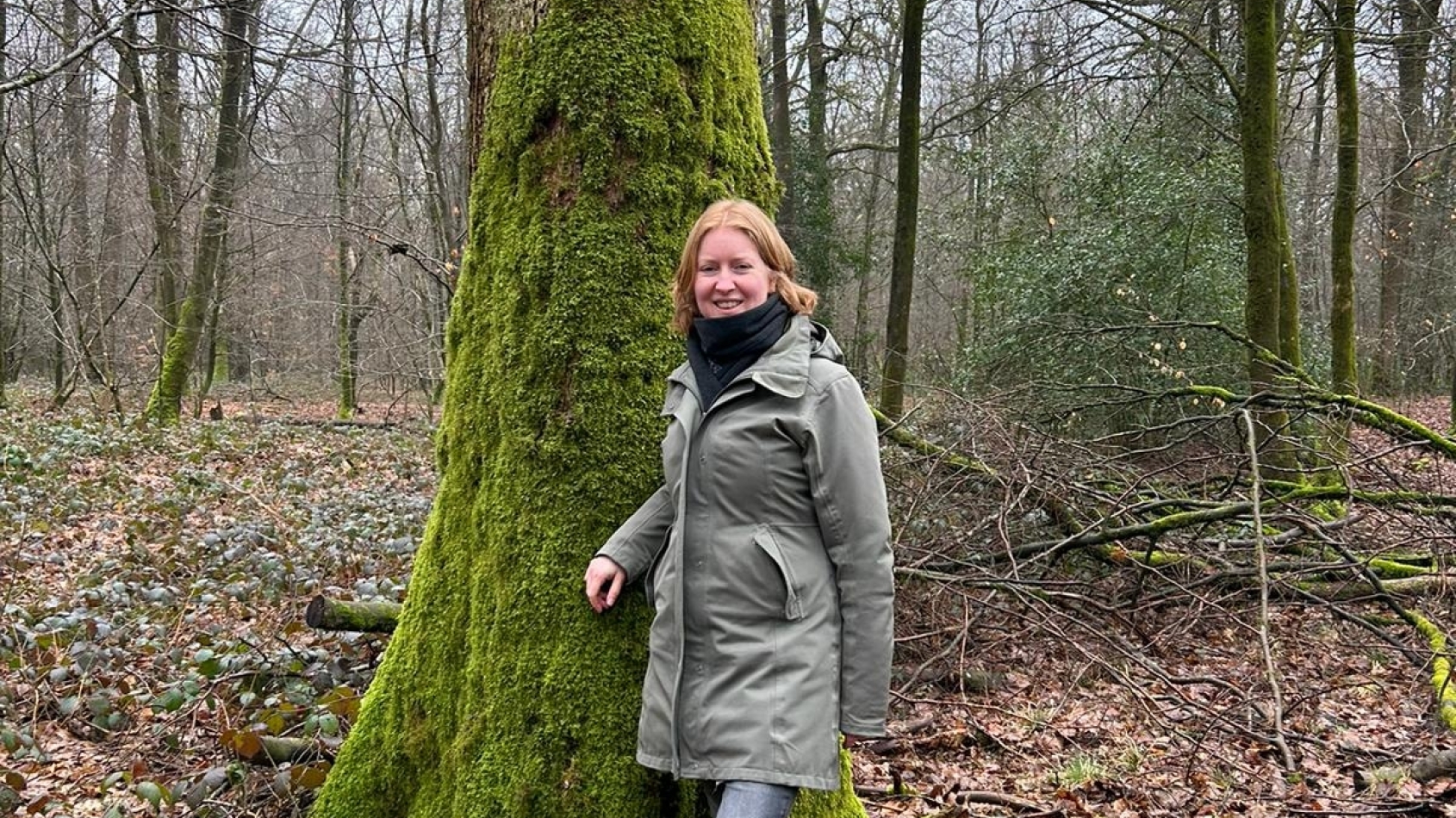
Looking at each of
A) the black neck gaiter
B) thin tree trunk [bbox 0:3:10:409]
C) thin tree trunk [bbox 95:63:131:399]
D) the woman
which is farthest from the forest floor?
thin tree trunk [bbox 95:63:131:399]

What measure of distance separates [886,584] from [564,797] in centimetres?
108

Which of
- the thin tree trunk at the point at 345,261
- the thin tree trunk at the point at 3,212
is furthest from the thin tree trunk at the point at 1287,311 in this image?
the thin tree trunk at the point at 3,212

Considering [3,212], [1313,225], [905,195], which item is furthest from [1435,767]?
[3,212]

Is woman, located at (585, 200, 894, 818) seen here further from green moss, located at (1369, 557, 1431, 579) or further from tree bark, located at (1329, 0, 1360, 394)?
tree bark, located at (1329, 0, 1360, 394)

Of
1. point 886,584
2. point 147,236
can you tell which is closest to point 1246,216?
point 886,584

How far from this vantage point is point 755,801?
7.38 ft

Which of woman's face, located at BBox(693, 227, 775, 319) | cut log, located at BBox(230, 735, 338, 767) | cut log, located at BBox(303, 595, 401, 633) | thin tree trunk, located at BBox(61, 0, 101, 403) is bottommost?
cut log, located at BBox(230, 735, 338, 767)

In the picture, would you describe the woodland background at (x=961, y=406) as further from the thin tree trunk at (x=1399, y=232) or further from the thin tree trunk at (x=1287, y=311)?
the thin tree trunk at (x=1399, y=232)

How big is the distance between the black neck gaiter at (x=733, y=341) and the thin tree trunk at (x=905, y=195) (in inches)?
358

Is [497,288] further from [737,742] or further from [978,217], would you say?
[978,217]

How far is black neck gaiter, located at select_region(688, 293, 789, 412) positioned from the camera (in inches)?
95.4

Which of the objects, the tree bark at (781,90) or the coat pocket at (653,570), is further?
the tree bark at (781,90)

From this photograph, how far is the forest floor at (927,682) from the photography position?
12.6 ft

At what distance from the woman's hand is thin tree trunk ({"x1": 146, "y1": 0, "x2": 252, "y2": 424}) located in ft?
46.9
